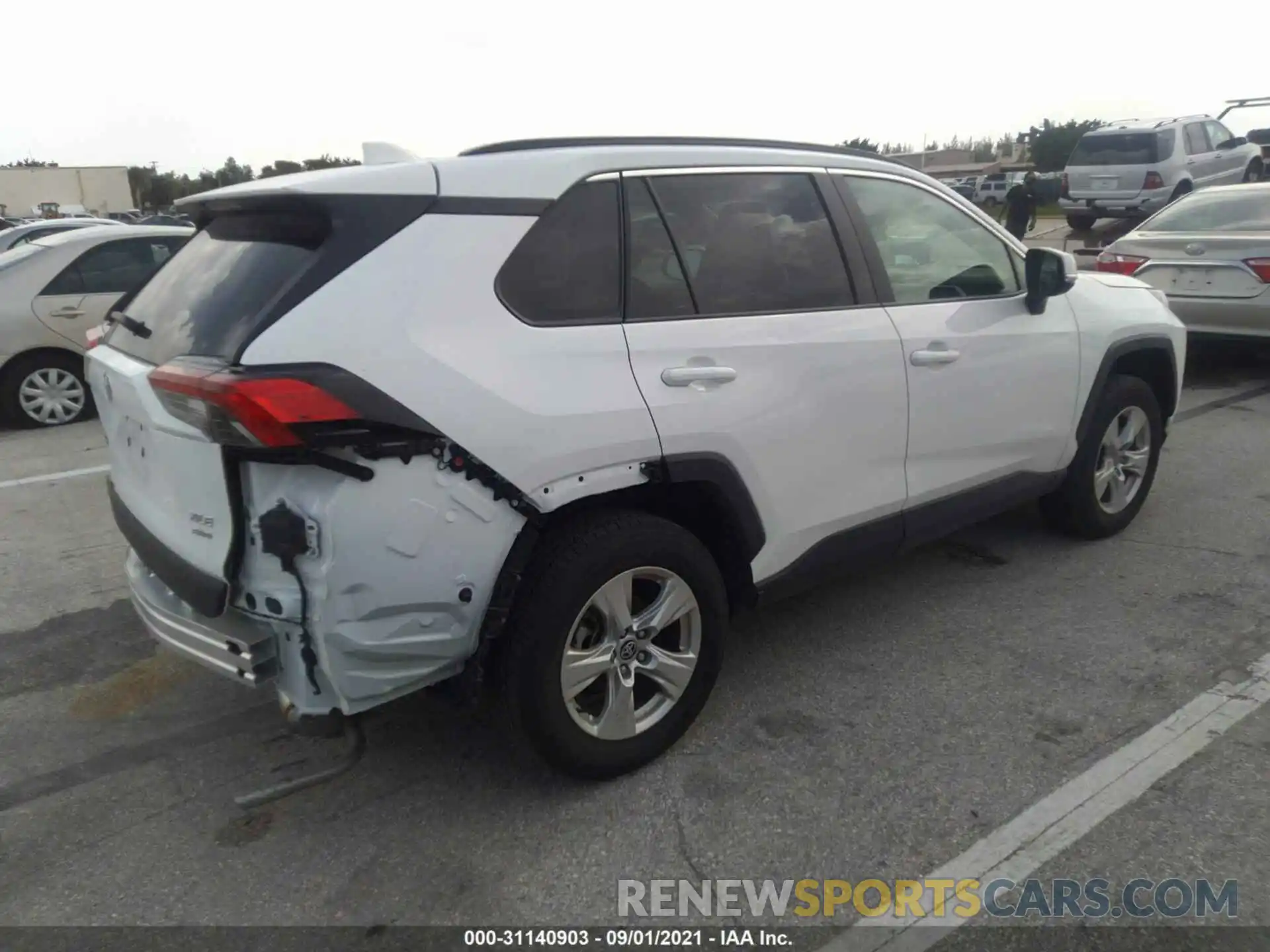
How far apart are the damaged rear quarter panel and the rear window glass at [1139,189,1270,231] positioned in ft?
25.7

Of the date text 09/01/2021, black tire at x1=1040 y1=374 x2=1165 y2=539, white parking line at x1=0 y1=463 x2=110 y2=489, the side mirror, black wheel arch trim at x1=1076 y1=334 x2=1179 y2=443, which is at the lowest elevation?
the date text 09/01/2021

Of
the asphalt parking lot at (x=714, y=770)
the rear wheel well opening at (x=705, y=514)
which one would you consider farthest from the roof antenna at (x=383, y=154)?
the asphalt parking lot at (x=714, y=770)

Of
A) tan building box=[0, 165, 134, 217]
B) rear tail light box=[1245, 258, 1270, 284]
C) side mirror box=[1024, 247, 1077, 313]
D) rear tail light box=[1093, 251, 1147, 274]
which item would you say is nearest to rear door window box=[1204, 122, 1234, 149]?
rear tail light box=[1093, 251, 1147, 274]

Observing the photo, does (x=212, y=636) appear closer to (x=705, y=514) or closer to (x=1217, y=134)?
(x=705, y=514)

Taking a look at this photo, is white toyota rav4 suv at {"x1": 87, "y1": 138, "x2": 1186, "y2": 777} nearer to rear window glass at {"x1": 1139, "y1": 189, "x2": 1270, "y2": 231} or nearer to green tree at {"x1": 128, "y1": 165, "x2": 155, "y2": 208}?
rear window glass at {"x1": 1139, "y1": 189, "x2": 1270, "y2": 231}

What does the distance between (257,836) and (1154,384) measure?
4631mm

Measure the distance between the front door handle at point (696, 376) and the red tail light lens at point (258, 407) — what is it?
958 mm

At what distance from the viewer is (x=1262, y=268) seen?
7.53 m

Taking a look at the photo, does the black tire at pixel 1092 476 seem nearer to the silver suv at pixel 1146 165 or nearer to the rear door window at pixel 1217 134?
the silver suv at pixel 1146 165

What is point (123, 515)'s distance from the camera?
3.12 m

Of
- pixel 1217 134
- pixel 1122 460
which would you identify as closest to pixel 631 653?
pixel 1122 460

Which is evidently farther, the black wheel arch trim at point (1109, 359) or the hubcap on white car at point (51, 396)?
the hubcap on white car at point (51, 396)

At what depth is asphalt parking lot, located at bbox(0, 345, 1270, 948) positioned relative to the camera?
2652mm

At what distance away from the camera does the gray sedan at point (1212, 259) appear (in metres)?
7.62
